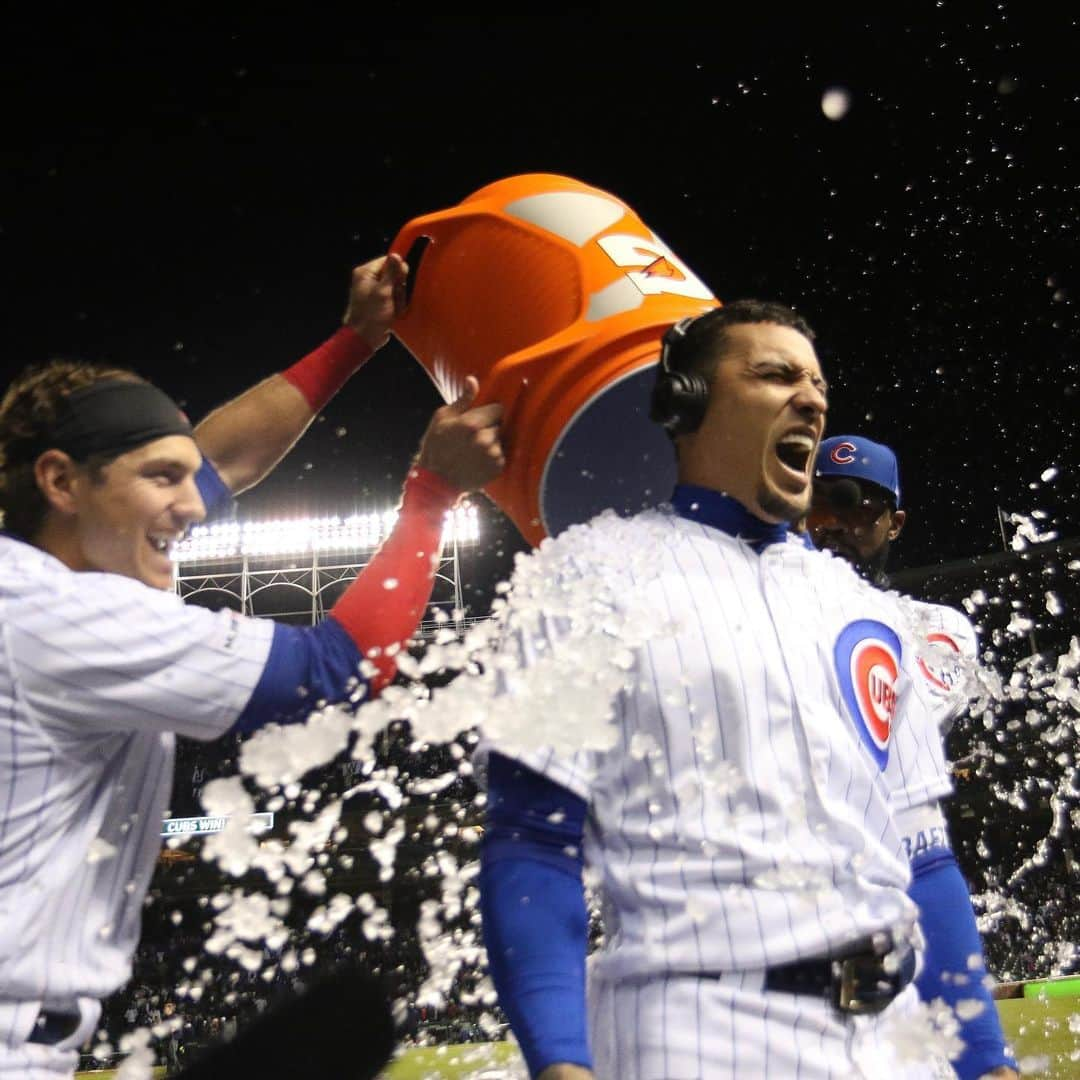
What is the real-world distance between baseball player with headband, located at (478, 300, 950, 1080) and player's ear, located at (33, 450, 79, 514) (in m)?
0.69

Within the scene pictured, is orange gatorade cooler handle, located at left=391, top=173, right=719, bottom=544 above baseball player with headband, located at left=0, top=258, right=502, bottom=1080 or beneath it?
above

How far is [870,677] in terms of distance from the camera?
5.44ft

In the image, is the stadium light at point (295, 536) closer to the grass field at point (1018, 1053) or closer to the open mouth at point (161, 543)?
the grass field at point (1018, 1053)

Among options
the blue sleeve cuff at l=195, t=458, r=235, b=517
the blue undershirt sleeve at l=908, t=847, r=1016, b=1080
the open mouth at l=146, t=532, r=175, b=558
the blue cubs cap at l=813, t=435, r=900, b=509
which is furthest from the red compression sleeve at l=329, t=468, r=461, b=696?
the blue cubs cap at l=813, t=435, r=900, b=509

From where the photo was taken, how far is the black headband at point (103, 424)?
5.63 feet

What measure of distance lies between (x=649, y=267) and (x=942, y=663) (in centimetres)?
156

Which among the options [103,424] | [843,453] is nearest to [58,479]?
[103,424]

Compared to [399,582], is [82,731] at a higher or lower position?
lower

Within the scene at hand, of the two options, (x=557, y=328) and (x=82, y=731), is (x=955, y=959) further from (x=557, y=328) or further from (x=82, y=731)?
(x=82, y=731)

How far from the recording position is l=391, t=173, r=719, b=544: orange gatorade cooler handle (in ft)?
6.04

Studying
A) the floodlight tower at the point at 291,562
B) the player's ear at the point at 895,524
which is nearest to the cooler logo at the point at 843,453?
the player's ear at the point at 895,524

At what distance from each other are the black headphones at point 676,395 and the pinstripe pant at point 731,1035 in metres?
0.82

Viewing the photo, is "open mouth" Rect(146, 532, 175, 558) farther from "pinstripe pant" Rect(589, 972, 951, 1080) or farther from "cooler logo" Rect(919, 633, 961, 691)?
"cooler logo" Rect(919, 633, 961, 691)

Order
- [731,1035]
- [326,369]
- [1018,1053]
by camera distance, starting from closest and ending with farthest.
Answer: [731,1035] → [326,369] → [1018,1053]
